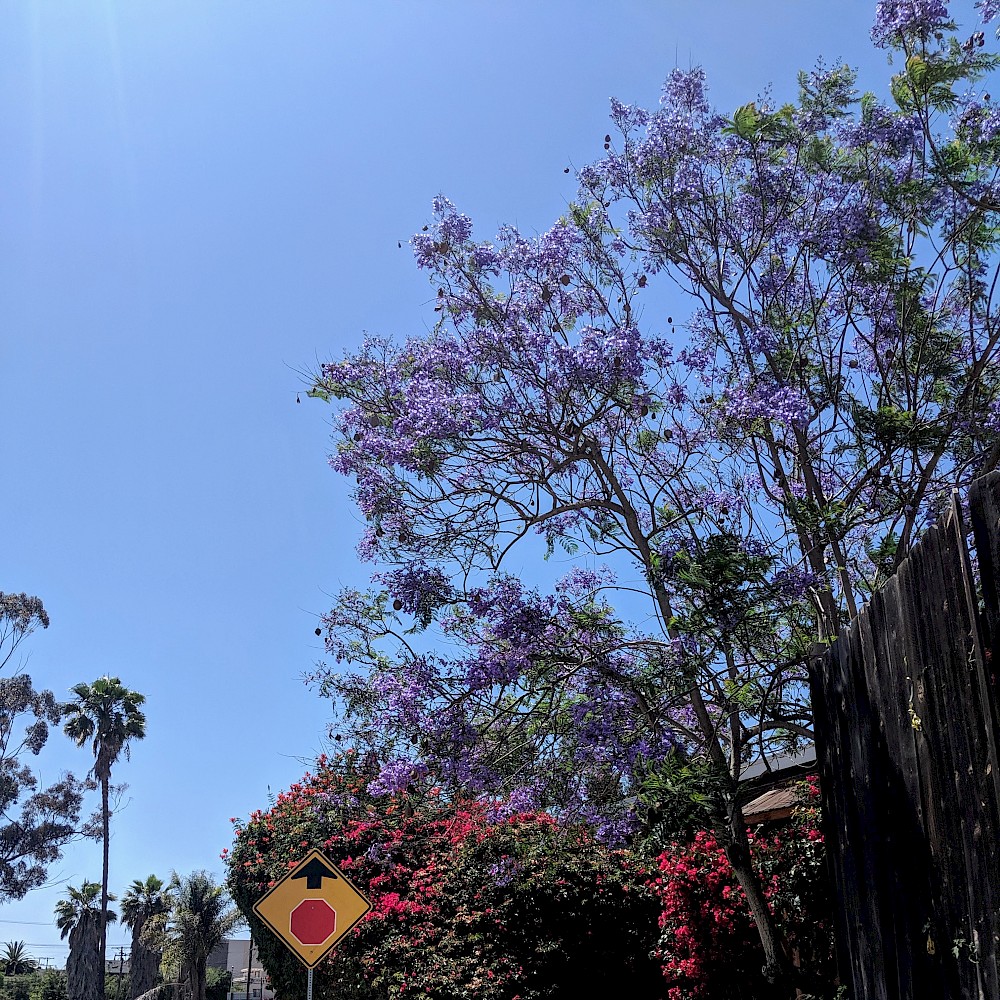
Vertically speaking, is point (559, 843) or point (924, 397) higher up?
point (924, 397)

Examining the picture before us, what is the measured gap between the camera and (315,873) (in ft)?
30.0

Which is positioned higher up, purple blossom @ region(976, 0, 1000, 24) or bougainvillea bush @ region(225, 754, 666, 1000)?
purple blossom @ region(976, 0, 1000, 24)

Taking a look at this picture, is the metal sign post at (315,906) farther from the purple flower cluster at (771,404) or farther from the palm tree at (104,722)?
the palm tree at (104,722)

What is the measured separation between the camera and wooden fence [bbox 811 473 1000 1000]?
3.29 m

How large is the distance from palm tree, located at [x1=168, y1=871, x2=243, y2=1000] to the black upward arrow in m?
23.8

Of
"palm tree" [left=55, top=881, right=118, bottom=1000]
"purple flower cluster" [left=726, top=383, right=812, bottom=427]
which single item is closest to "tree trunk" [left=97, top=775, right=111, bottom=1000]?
"palm tree" [left=55, top=881, right=118, bottom=1000]

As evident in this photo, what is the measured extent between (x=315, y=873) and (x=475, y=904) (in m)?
3.46

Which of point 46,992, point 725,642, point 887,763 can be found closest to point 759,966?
point 725,642

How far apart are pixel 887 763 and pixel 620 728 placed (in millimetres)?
4134

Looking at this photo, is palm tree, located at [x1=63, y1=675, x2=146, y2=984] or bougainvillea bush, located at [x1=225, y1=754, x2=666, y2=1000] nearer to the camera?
bougainvillea bush, located at [x1=225, y1=754, x2=666, y2=1000]

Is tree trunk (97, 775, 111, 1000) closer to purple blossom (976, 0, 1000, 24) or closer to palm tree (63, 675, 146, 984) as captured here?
palm tree (63, 675, 146, 984)

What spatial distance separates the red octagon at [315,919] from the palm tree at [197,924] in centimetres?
2372

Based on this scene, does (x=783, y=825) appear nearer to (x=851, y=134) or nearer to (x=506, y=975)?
(x=506, y=975)

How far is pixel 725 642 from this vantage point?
25.1 ft
